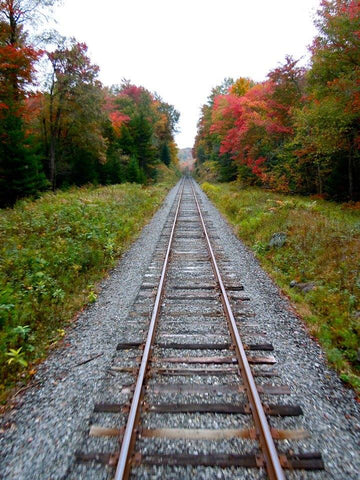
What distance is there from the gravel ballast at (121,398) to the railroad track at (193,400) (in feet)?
0.12

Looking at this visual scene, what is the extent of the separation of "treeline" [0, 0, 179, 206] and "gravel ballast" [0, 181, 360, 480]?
1374 cm

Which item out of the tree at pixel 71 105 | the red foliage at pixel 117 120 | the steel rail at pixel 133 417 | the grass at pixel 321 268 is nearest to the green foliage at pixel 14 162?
the tree at pixel 71 105

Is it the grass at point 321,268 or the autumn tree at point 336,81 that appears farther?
the autumn tree at point 336,81

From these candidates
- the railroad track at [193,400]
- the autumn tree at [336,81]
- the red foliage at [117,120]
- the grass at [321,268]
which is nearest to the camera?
the railroad track at [193,400]

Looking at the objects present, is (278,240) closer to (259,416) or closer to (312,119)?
(259,416)

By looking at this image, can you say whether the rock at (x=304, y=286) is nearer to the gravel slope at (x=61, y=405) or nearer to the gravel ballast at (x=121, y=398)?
the gravel ballast at (x=121, y=398)

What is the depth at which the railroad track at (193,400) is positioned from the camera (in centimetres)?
268

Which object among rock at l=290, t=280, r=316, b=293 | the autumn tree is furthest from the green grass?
the autumn tree

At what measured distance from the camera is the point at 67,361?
4270mm

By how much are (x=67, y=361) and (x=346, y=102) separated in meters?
15.4

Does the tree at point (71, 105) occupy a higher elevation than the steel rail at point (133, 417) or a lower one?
higher

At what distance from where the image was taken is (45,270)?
256 inches

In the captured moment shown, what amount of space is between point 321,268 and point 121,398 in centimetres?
586

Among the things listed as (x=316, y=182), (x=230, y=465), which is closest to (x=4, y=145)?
(x=230, y=465)
